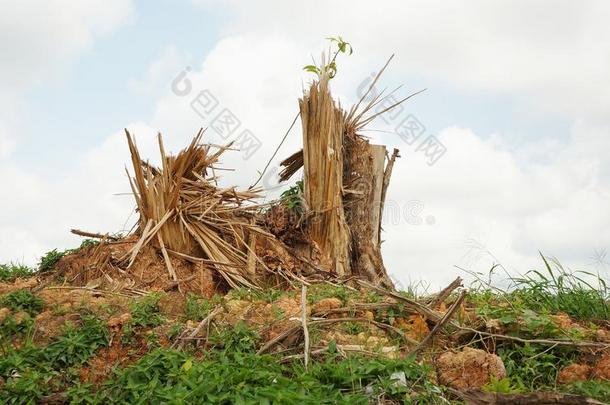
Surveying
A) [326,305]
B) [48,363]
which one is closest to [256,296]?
→ [326,305]

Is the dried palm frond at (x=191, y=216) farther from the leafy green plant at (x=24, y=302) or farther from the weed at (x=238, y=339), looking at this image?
the weed at (x=238, y=339)

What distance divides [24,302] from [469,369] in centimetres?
291

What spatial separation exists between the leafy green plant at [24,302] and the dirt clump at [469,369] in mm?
2642

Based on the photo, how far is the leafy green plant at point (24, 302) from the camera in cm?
481

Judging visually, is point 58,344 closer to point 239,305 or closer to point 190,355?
point 190,355

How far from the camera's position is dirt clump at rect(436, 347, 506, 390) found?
380 centimetres

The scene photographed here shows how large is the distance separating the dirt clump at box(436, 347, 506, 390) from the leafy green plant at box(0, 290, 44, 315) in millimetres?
2642

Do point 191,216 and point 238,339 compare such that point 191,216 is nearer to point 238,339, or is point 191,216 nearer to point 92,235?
point 92,235

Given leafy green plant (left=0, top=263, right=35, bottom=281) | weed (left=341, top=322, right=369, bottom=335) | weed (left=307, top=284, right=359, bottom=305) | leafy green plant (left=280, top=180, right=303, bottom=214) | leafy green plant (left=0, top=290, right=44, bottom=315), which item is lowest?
weed (left=341, top=322, right=369, bottom=335)

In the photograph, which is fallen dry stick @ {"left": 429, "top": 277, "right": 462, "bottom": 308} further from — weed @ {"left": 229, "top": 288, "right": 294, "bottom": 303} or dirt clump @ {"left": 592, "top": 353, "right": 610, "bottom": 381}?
weed @ {"left": 229, "top": 288, "right": 294, "bottom": 303}

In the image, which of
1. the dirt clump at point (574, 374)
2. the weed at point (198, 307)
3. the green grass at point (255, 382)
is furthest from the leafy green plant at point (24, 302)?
the dirt clump at point (574, 374)

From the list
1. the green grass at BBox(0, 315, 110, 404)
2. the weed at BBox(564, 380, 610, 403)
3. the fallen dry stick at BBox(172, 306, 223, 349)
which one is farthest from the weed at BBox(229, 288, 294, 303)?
the weed at BBox(564, 380, 610, 403)

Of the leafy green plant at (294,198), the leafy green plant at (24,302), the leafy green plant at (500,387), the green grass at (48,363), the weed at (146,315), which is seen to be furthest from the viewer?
the leafy green plant at (294,198)

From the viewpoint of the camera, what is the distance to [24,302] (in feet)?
15.9
